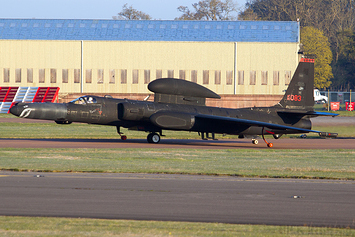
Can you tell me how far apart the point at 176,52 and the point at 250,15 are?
6736cm

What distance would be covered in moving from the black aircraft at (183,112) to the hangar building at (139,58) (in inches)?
1096

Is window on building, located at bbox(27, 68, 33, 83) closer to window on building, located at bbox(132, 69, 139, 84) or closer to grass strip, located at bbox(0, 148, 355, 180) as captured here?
window on building, located at bbox(132, 69, 139, 84)

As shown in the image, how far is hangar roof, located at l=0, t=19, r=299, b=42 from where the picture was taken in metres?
55.7

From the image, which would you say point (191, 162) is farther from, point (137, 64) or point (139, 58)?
point (139, 58)

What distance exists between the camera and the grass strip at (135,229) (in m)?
7.52

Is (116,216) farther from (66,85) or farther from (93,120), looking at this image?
(66,85)

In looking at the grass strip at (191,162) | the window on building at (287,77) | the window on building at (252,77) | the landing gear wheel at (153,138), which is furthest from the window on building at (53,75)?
the grass strip at (191,162)

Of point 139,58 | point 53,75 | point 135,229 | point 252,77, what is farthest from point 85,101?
point 252,77

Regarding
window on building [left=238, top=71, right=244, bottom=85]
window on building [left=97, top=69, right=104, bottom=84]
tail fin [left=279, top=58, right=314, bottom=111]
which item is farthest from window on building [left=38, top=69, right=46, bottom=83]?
tail fin [left=279, top=58, right=314, bottom=111]

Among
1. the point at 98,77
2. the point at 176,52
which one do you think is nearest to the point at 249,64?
the point at 176,52

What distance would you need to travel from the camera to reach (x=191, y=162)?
56.4 ft

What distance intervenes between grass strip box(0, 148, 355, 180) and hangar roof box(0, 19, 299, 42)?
36.1 meters

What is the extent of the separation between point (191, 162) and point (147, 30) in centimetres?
4149

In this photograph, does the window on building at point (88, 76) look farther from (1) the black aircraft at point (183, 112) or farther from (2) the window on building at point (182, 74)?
(1) the black aircraft at point (183, 112)
